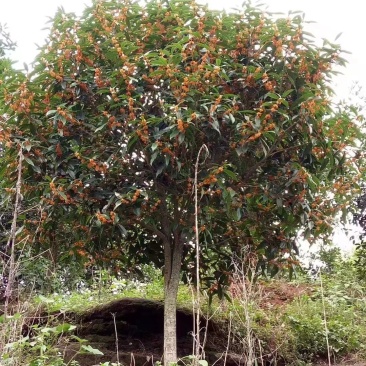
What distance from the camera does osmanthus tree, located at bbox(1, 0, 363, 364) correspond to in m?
3.50

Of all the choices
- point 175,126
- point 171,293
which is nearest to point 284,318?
point 171,293

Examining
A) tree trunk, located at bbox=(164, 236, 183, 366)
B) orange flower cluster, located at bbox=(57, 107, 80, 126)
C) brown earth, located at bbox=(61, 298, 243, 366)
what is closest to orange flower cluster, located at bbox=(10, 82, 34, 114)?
orange flower cluster, located at bbox=(57, 107, 80, 126)

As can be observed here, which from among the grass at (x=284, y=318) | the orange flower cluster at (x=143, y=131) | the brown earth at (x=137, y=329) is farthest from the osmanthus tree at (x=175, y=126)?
the brown earth at (x=137, y=329)

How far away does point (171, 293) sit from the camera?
163 inches

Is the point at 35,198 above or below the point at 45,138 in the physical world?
below

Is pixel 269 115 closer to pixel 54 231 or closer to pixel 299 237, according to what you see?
pixel 299 237

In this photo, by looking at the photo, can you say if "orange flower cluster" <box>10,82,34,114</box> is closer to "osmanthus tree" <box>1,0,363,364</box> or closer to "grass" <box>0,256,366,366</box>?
"osmanthus tree" <box>1,0,363,364</box>

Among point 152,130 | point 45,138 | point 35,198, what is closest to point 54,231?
point 35,198

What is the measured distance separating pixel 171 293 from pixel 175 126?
151cm

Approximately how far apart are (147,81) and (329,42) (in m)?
1.37

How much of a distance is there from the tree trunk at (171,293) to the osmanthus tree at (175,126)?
0.04ft

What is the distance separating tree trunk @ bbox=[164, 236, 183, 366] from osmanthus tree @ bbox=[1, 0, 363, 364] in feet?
0.04

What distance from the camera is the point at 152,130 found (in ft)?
11.8

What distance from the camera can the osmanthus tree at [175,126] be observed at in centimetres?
350
